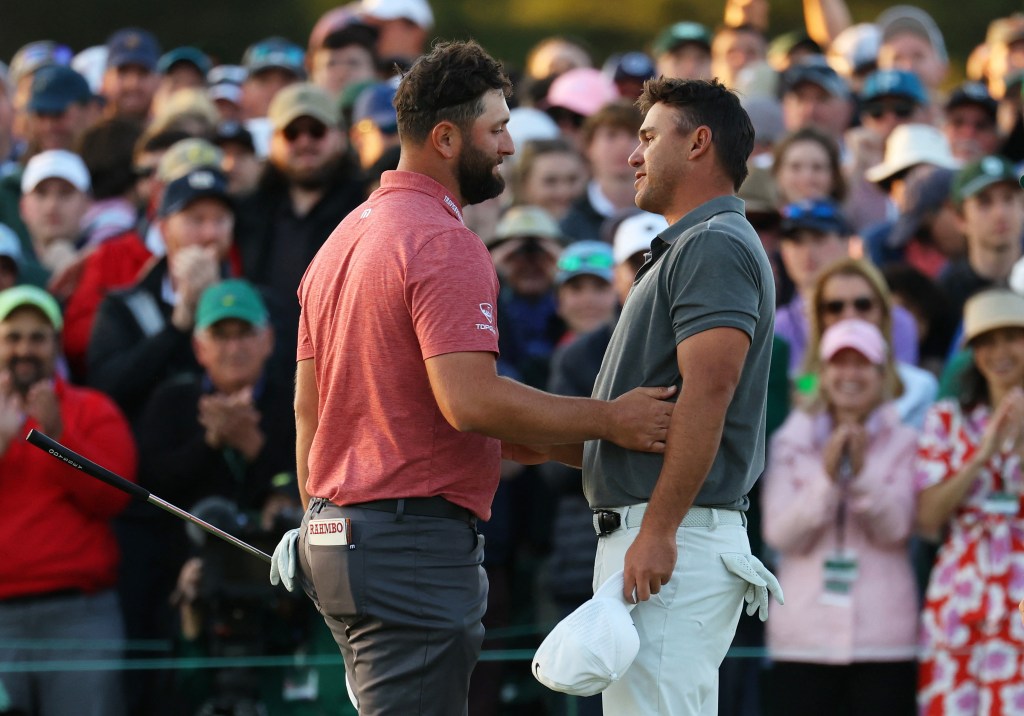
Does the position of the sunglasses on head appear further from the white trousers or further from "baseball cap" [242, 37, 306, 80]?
the white trousers

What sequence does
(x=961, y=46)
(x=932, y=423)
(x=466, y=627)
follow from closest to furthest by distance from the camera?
(x=466, y=627) < (x=932, y=423) < (x=961, y=46)

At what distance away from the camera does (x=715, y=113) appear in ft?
15.3

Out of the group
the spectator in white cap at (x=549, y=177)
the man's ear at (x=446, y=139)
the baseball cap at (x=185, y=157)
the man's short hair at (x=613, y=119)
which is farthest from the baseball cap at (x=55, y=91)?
the man's ear at (x=446, y=139)

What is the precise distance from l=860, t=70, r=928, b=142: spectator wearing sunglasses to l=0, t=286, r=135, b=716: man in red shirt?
4.92 metres

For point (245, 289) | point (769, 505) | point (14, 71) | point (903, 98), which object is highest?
point (14, 71)

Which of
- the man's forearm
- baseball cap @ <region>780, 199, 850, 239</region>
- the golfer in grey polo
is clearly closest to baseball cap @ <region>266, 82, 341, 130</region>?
baseball cap @ <region>780, 199, 850, 239</region>

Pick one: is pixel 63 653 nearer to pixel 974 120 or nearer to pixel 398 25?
pixel 974 120

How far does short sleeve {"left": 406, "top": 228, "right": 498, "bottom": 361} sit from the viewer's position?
442 centimetres

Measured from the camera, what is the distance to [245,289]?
760cm

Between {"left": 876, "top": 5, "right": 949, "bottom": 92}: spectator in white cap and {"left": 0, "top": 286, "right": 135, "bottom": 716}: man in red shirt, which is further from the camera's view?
{"left": 876, "top": 5, "right": 949, "bottom": 92}: spectator in white cap

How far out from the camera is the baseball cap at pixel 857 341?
23.6 feet

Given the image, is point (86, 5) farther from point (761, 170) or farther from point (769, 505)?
point (769, 505)

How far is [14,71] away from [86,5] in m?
4.57

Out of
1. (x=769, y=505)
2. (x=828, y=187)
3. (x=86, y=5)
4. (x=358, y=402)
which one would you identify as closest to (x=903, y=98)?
(x=828, y=187)
